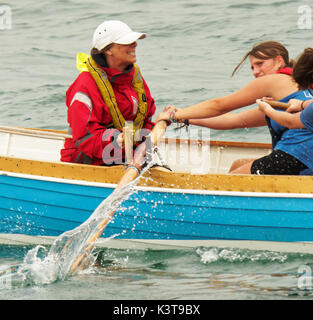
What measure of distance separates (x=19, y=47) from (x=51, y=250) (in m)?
10.8

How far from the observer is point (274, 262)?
17.8 ft

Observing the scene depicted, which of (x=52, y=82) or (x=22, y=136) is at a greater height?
(x=52, y=82)

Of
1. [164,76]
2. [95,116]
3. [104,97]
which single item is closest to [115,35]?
[104,97]

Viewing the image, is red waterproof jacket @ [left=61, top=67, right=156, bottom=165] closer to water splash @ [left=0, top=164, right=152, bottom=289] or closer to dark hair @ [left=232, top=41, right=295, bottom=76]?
water splash @ [left=0, top=164, right=152, bottom=289]

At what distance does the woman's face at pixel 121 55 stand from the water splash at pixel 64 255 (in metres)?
0.96

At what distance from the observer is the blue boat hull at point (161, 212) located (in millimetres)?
5328

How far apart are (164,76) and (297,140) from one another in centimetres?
794

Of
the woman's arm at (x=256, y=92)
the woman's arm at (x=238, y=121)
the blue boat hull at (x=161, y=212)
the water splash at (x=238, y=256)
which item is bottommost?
the water splash at (x=238, y=256)

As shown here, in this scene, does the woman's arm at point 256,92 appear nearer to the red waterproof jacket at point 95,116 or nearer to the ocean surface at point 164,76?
the red waterproof jacket at point 95,116

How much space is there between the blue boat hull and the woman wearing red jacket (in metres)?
0.35

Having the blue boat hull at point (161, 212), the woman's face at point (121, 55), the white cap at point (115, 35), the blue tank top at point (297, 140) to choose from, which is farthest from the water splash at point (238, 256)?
the white cap at point (115, 35)

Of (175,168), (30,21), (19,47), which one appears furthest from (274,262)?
(30,21)

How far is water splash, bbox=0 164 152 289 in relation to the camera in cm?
513
